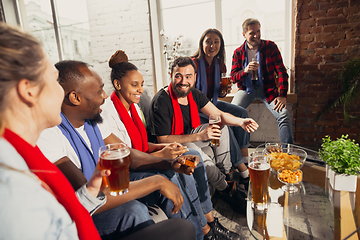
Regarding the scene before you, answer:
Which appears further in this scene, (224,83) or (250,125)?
(224,83)

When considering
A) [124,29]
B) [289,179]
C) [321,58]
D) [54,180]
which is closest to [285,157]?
[289,179]

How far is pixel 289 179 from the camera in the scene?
1296 millimetres

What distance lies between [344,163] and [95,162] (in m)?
1.31

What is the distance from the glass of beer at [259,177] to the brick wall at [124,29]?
2657 millimetres

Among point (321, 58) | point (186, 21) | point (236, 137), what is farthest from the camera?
point (186, 21)

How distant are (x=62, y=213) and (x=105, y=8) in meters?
3.71

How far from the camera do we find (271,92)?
111 inches

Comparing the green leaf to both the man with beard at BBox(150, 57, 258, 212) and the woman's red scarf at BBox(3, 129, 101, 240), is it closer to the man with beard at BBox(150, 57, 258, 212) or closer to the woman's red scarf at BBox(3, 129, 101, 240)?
the man with beard at BBox(150, 57, 258, 212)

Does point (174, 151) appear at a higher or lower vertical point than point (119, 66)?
lower

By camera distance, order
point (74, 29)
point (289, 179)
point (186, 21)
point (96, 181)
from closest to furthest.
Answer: point (96, 181) → point (289, 179) → point (186, 21) → point (74, 29)

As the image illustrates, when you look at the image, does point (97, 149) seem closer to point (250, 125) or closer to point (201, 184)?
point (201, 184)

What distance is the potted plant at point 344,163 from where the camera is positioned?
1.19 metres

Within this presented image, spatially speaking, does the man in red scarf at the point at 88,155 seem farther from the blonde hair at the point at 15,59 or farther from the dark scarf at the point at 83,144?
the blonde hair at the point at 15,59

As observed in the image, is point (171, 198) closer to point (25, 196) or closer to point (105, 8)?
point (25, 196)
